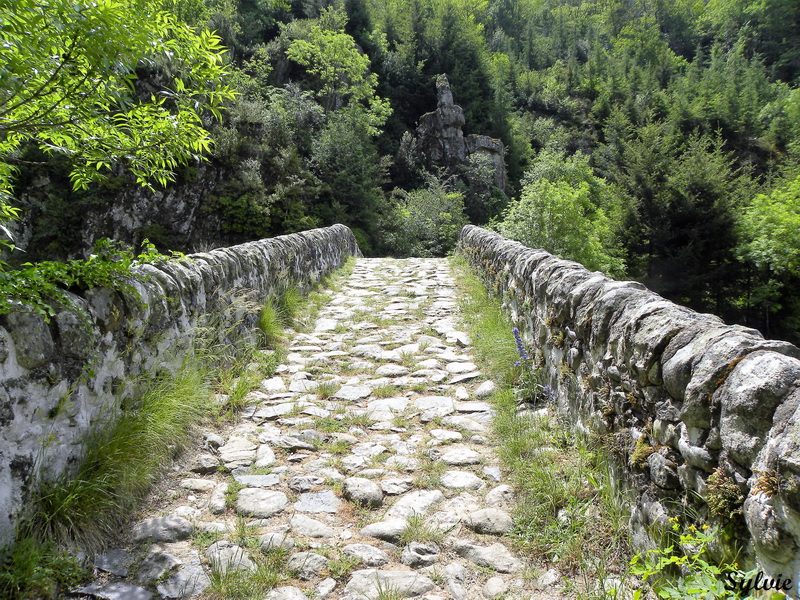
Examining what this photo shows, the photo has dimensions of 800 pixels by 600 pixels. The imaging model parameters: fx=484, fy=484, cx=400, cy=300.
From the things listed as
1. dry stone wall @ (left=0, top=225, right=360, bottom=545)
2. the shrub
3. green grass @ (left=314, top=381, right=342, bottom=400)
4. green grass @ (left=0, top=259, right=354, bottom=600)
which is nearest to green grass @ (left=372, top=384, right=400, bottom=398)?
green grass @ (left=314, top=381, right=342, bottom=400)

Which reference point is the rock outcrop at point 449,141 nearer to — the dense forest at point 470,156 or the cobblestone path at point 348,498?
the dense forest at point 470,156

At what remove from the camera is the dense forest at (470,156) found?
57.1 feet

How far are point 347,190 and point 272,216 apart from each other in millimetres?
4040

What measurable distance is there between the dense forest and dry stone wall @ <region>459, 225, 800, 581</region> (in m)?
2.84

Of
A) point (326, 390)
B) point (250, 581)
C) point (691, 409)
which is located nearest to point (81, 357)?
point (250, 581)

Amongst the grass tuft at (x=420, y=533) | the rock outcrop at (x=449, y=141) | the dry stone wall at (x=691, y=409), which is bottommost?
the grass tuft at (x=420, y=533)

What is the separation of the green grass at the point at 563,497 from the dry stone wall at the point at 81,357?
240 centimetres

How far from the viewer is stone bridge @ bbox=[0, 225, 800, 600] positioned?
5.35ft

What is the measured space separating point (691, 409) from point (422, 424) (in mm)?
2470

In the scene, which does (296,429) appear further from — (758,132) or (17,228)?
(758,132)

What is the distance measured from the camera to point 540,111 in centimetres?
4966

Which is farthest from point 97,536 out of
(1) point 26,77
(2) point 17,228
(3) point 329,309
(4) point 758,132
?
(4) point 758,132

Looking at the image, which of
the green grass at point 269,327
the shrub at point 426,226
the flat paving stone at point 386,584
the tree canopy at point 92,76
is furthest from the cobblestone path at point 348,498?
the shrub at point 426,226

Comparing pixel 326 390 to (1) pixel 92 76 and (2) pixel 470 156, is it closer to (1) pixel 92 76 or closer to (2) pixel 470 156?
(1) pixel 92 76
